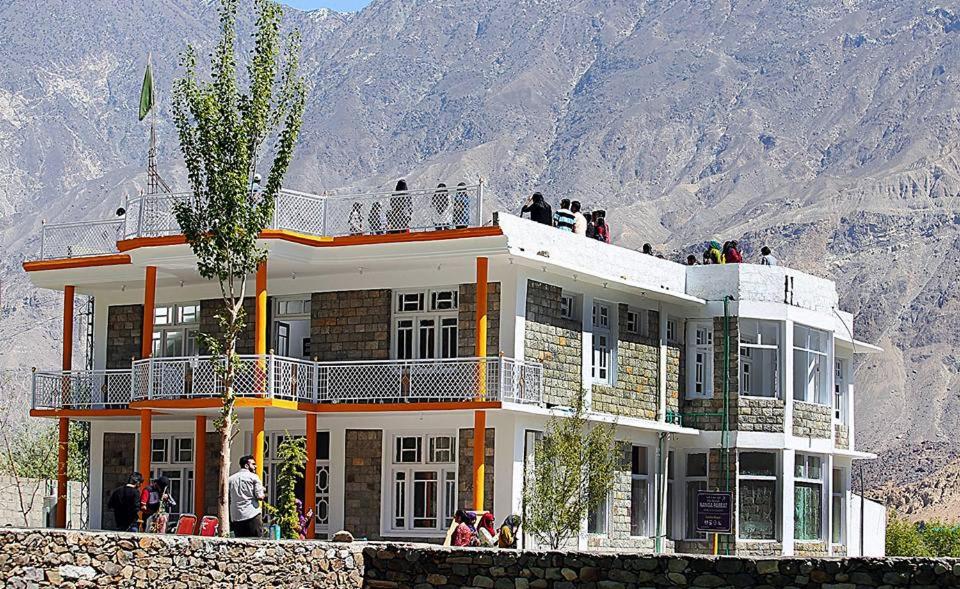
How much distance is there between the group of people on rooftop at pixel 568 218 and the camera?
33375 mm

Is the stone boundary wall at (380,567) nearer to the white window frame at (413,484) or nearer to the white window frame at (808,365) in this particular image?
the white window frame at (413,484)

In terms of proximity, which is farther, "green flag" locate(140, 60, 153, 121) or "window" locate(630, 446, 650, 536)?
"green flag" locate(140, 60, 153, 121)

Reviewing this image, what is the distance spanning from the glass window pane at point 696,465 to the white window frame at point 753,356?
1.57 m

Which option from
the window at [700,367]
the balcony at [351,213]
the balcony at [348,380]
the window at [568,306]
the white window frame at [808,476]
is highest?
the balcony at [351,213]

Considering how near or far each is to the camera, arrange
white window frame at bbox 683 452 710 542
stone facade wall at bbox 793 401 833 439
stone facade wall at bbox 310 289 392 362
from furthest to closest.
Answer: stone facade wall at bbox 793 401 833 439 → white window frame at bbox 683 452 710 542 → stone facade wall at bbox 310 289 392 362

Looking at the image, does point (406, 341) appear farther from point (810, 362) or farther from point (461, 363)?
point (810, 362)

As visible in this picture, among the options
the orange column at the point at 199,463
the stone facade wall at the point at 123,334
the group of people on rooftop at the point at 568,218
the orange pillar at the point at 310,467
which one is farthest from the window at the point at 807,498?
the stone facade wall at the point at 123,334

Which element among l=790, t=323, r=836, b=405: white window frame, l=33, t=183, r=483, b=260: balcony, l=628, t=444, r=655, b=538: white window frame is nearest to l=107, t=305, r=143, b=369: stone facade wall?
l=33, t=183, r=483, b=260: balcony

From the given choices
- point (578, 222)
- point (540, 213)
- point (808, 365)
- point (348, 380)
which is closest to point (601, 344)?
point (578, 222)

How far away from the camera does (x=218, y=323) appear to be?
35.1m

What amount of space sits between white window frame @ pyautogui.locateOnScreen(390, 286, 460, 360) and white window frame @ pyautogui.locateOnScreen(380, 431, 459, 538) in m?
1.50

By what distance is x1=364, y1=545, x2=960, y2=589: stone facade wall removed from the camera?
17297mm

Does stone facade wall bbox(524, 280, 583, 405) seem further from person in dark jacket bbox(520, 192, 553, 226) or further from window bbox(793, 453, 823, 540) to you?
window bbox(793, 453, 823, 540)

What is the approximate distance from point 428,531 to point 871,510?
46.9 feet
